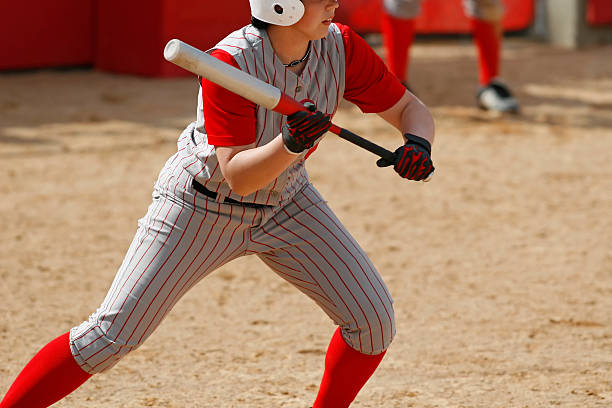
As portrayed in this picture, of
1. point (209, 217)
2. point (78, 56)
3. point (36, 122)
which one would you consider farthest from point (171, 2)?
point (209, 217)

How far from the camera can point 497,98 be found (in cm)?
813

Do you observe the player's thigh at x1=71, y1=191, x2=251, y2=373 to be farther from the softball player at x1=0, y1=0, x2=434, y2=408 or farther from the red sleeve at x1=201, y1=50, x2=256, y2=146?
the red sleeve at x1=201, y1=50, x2=256, y2=146

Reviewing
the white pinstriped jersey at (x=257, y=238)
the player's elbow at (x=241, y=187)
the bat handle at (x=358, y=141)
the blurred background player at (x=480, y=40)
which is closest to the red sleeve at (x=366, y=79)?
the white pinstriped jersey at (x=257, y=238)

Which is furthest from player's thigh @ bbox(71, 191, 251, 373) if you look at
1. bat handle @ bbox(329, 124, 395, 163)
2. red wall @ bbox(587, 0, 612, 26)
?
red wall @ bbox(587, 0, 612, 26)

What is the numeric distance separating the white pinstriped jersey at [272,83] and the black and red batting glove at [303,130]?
23 cm

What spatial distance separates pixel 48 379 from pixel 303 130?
0.98 m

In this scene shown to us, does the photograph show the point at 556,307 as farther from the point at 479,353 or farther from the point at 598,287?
the point at 479,353

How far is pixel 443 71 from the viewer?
32.6 ft

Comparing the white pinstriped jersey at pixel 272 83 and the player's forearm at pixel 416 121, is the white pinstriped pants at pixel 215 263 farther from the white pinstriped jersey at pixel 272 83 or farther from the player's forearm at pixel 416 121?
the player's forearm at pixel 416 121

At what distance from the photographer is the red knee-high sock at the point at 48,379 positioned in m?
2.84

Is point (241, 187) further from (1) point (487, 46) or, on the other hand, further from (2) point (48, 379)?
(1) point (487, 46)

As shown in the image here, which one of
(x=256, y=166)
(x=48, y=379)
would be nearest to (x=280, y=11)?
(x=256, y=166)

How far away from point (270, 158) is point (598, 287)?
251cm

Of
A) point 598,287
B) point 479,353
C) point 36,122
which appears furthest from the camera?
point 36,122
